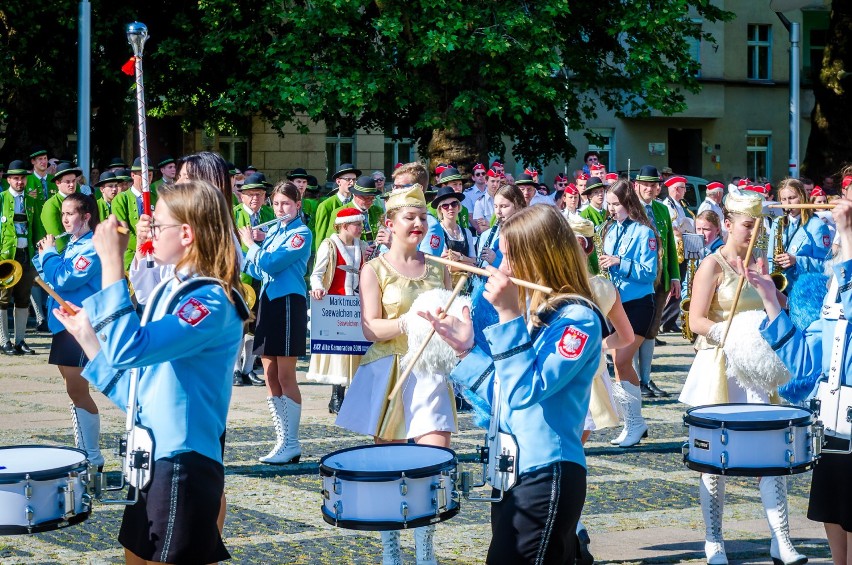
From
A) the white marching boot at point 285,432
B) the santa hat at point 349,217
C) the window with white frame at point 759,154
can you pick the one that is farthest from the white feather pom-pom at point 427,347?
the window with white frame at point 759,154

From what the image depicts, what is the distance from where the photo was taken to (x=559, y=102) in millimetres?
24219

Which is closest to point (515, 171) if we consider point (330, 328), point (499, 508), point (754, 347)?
point (330, 328)

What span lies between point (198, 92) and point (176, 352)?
74.0 feet

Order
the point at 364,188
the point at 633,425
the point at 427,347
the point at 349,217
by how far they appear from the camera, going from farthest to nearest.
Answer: the point at 364,188
the point at 349,217
the point at 633,425
the point at 427,347

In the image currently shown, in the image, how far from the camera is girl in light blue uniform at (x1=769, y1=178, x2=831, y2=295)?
11203 millimetres

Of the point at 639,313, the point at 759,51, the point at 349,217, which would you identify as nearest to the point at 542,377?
the point at 349,217

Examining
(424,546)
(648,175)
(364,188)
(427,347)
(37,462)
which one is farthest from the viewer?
(648,175)

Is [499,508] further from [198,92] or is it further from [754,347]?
[198,92]

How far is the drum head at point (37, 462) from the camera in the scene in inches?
174

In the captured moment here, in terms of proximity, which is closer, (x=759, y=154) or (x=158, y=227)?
(x=158, y=227)

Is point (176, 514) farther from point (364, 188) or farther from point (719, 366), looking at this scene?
point (364, 188)

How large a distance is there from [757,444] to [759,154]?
41.0 metres

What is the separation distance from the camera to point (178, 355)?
14.2ft

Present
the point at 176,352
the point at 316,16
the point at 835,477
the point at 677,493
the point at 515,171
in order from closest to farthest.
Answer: the point at 176,352, the point at 835,477, the point at 677,493, the point at 316,16, the point at 515,171
